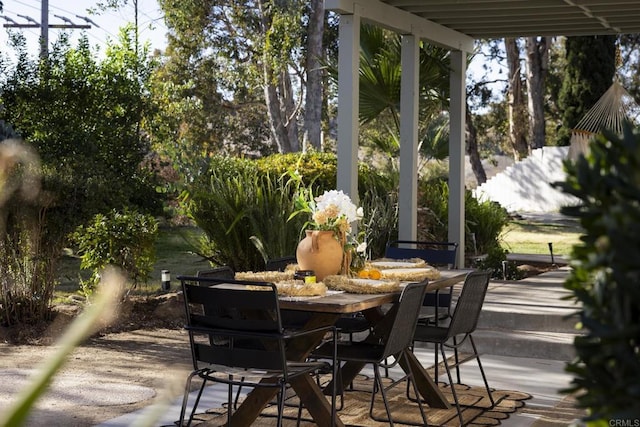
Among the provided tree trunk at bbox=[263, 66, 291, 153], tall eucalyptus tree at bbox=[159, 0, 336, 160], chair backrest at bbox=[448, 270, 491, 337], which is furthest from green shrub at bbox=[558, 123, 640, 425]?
tree trunk at bbox=[263, 66, 291, 153]

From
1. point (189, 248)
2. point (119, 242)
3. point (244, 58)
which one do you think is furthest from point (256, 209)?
point (244, 58)

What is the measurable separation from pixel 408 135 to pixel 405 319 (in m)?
3.47

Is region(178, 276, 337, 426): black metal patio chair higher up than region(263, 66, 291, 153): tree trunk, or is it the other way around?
region(263, 66, 291, 153): tree trunk

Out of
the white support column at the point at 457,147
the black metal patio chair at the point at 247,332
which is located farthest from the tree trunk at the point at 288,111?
the black metal patio chair at the point at 247,332

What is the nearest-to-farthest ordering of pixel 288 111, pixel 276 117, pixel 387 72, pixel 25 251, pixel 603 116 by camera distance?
1. pixel 25 251
2. pixel 387 72
3. pixel 603 116
4. pixel 276 117
5. pixel 288 111

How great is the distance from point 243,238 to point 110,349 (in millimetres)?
2119

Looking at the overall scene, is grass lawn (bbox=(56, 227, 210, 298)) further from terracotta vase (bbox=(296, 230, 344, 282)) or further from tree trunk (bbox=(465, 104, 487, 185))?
tree trunk (bbox=(465, 104, 487, 185))

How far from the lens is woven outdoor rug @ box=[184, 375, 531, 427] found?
4.59 meters

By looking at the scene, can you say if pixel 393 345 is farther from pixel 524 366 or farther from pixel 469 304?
pixel 524 366

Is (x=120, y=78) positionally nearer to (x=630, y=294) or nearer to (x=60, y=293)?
(x=60, y=293)

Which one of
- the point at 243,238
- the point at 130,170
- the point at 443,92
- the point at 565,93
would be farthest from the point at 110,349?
the point at 565,93

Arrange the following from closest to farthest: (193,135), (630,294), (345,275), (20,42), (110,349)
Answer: (630,294) → (345,275) → (110,349) → (20,42) → (193,135)

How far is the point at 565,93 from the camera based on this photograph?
2119 cm

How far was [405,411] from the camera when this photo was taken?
15.8 feet
